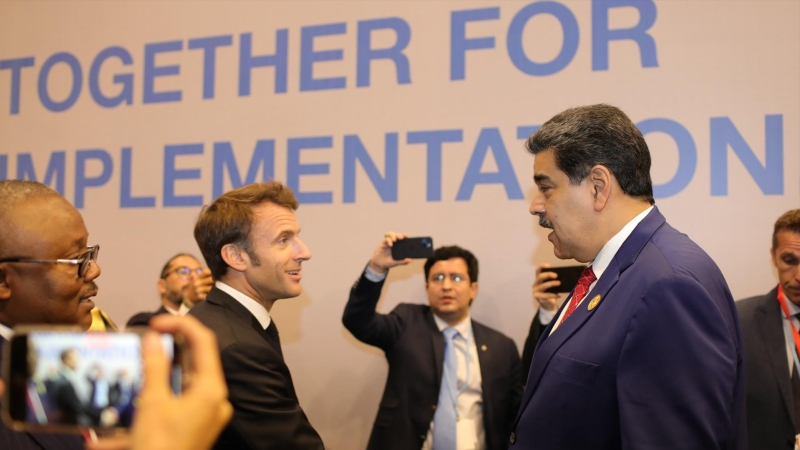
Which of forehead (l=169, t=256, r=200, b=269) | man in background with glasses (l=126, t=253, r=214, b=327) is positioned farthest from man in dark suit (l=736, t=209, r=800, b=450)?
forehead (l=169, t=256, r=200, b=269)

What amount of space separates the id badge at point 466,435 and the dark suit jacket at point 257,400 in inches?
67.7

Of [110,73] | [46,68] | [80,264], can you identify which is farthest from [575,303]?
[46,68]

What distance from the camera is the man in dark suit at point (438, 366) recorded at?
154 inches

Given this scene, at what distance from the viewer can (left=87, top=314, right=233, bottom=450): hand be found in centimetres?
69

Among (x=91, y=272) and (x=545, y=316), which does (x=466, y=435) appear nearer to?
(x=545, y=316)

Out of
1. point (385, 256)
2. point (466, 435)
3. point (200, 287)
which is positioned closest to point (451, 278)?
point (385, 256)

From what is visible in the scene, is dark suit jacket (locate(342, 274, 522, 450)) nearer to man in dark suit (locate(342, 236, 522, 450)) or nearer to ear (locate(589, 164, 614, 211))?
man in dark suit (locate(342, 236, 522, 450))

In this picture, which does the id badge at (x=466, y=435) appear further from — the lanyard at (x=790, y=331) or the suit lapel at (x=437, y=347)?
the lanyard at (x=790, y=331)

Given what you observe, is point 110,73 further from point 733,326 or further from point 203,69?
point 733,326

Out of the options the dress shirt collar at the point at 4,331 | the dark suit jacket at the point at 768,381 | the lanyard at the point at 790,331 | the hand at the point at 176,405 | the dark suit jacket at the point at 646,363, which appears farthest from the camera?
the lanyard at the point at 790,331

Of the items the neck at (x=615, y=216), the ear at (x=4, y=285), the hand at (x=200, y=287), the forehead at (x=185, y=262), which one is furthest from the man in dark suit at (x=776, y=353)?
the forehead at (x=185, y=262)

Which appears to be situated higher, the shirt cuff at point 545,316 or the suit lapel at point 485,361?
the shirt cuff at point 545,316

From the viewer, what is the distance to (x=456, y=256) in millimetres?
4352

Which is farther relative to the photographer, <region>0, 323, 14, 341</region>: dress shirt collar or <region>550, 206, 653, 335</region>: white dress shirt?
<region>550, 206, 653, 335</region>: white dress shirt
